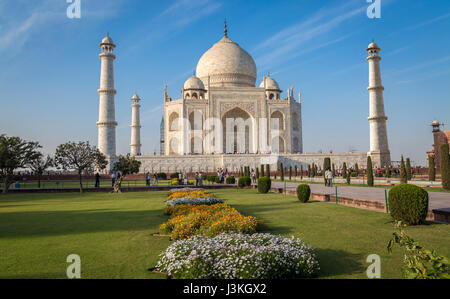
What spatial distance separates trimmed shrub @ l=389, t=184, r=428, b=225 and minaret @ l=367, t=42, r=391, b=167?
25.4 meters

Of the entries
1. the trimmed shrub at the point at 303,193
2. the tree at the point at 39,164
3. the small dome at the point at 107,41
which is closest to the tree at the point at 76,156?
the tree at the point at 39,164

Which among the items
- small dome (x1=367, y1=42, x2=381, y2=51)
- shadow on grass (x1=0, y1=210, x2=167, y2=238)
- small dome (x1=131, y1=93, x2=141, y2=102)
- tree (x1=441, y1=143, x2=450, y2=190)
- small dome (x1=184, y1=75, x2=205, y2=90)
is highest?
small dome (x1=367, y1=42, x2=381, y2=51)

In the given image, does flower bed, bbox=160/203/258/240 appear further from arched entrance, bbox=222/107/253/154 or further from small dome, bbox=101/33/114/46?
arched entrance, bbox=222/107/253/154

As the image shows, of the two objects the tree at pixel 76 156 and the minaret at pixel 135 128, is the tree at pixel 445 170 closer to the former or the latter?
the tree at pixel 76 156

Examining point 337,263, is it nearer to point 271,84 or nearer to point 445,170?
point 445,170

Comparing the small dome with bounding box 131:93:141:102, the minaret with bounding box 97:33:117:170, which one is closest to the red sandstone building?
the minaret with bounding box 97:33:117:170

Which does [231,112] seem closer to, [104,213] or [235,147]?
[235,147]

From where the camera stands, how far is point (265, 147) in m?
35.6

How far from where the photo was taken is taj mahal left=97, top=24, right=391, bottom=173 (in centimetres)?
2938

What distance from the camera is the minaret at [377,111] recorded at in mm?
29297

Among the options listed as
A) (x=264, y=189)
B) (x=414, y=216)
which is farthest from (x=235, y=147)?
(x=414, y=216)

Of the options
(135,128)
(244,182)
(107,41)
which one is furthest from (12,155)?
(135,128)
